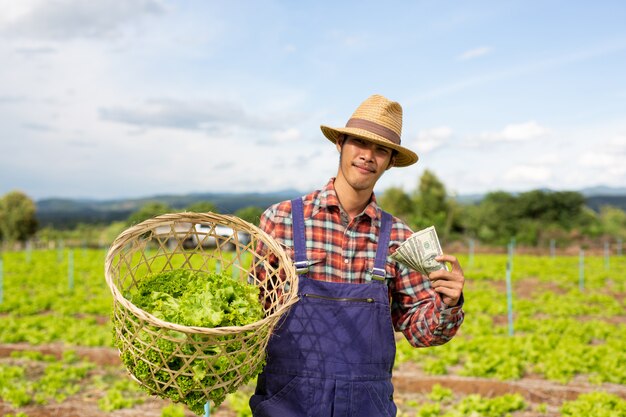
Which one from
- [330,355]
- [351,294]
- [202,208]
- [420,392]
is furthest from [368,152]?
[420,392]

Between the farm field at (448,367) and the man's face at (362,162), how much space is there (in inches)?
70.5

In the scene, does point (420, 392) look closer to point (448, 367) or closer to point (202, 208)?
point (448, 367)

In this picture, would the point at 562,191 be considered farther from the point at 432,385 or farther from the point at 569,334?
the point at 432,385

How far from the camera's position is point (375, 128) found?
112 inches

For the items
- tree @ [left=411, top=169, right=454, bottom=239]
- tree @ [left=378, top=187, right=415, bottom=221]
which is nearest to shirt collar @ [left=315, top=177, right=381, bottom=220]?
tree @ [left=411, top=169, right=454, bottom=239]

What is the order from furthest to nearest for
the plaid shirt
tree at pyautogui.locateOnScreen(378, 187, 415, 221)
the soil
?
tree at pyautogui.locateOnScreen(378, 187, 415, 221) → the soil → the plaid shirt

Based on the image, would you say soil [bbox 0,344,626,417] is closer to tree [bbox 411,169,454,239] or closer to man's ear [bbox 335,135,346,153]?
man's ear [bbox 335,135,346,153]

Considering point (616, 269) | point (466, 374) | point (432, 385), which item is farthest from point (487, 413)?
point (616, 269)

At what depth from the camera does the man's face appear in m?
2.83

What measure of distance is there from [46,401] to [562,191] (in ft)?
179

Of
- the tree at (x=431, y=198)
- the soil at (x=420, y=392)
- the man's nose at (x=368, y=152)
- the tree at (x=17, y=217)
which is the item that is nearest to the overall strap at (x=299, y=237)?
the man's nose at (x=368, y=152)

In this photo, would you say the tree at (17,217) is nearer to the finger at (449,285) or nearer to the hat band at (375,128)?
the hat band at (375,128)

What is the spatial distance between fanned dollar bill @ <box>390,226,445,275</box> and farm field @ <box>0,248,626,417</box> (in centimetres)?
194

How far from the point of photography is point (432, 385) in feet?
23.3
